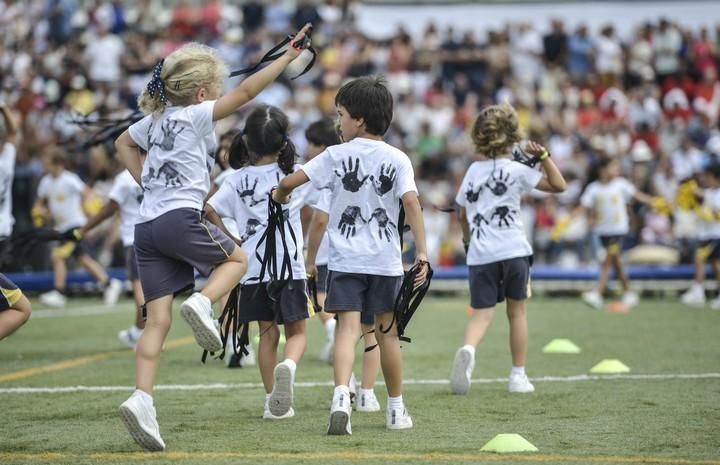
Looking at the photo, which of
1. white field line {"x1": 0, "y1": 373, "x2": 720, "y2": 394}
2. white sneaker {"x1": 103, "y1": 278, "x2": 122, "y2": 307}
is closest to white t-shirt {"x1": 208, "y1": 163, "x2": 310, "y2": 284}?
white field line {"x1": 0, "y1": 373, "x2": 720, "y2": 394}

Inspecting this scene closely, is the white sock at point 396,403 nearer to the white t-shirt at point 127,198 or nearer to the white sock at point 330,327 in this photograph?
the white sock at point 330,327

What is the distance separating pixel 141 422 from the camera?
5.57m

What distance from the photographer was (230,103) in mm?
5770

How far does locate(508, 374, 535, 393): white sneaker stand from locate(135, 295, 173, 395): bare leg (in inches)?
115

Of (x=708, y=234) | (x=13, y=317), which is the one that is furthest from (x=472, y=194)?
(x=708, y=234)

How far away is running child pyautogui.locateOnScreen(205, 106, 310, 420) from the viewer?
7090 millimetres

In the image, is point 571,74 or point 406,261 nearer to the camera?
point 406,261

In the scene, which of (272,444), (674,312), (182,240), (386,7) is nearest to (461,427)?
(272,444)

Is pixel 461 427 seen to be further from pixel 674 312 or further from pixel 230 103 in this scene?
pixel 674 312

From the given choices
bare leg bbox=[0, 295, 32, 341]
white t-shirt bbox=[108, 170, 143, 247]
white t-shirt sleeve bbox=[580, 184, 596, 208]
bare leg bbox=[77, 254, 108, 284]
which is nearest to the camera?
bare leg bbox=[0, 295, 32, 341]

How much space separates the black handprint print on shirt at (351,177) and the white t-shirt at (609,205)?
10.4m

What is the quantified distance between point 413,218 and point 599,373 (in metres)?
3.27

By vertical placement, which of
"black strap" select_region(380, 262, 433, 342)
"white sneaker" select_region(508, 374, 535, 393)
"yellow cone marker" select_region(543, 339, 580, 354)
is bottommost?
"yellow cone marker" select_region(543, 339, 580, 354)

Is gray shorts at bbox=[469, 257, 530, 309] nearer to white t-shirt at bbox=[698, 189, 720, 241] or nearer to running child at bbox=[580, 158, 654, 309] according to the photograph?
running child at bbox=[580, 158, 654, 309]
